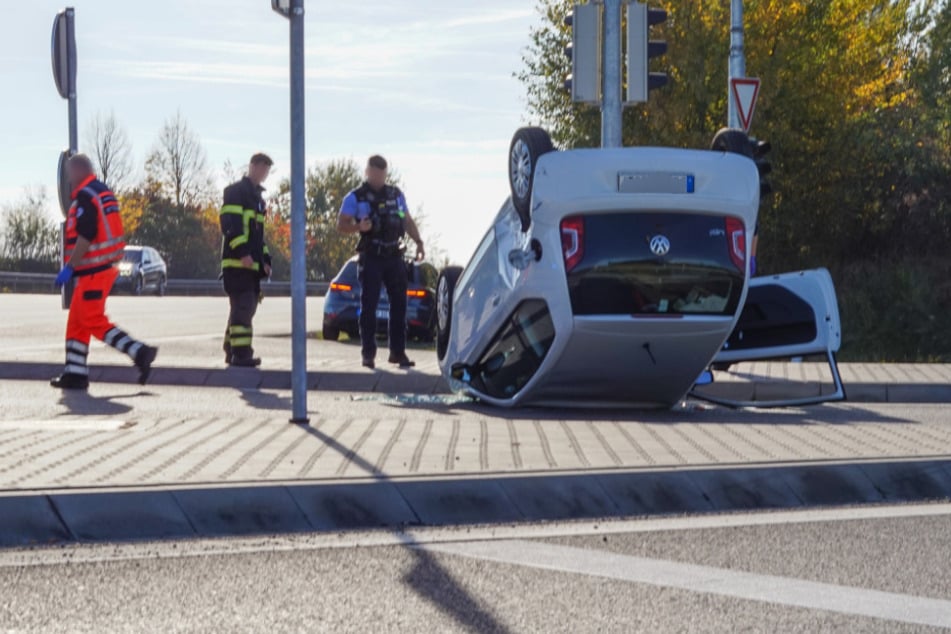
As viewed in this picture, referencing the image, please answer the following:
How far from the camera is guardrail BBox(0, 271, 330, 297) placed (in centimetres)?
5119

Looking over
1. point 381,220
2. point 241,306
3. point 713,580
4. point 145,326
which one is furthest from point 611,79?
point 713,580

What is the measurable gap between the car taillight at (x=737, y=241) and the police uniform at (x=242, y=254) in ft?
16.4

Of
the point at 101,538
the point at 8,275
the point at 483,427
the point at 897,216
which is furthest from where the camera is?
the point at 8,275

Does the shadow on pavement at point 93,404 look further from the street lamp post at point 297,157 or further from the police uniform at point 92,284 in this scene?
the street lamp post at point 297,157

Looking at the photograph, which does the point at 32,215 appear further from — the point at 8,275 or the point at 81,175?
the point at 81,175

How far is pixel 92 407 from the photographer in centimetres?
1041

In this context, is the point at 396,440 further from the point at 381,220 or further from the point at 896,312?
the point at 896,312

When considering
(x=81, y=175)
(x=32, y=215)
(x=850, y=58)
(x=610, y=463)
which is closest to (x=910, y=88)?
(x=850, y=58)

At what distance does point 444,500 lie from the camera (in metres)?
6.42

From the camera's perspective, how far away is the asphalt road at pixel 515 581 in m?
4.49

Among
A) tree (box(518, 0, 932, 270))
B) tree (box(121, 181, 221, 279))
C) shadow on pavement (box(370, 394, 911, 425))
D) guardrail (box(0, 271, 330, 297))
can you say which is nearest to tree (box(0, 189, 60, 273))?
guardrail (box(0, 271, 330, 297))

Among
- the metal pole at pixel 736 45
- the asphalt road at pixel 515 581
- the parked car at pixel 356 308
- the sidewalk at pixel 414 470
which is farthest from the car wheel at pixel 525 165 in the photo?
the metal pole at pixel 736 45

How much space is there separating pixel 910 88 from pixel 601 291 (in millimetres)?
26254

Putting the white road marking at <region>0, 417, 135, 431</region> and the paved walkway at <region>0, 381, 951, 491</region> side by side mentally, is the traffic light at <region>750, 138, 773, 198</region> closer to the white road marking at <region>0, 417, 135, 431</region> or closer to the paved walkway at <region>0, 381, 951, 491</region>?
the paved walkway at <region>0, 381, 951, 491</region>
